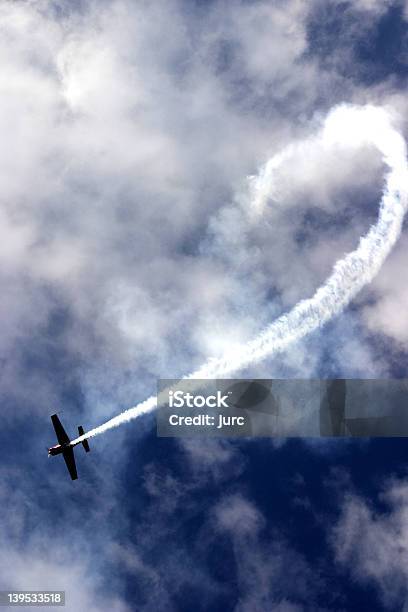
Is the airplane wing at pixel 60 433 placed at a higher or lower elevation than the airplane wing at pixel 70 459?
higher

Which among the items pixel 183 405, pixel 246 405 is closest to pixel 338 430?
pixel 246 405

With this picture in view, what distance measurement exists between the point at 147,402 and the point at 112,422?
18.3 ft

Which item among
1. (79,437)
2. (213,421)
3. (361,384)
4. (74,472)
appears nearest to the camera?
(213,421)

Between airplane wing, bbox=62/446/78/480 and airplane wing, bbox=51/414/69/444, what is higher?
airplane wing, bbox=51/414/69/444

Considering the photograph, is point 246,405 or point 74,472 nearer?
point 246,405

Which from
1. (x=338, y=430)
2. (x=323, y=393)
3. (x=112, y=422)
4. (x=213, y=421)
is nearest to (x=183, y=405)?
(x=213, y=421)

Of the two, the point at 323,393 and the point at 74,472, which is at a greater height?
the point at 323,393

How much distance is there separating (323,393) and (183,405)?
64.6 ft

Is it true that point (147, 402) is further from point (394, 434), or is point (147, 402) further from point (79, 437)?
point (394, 434)

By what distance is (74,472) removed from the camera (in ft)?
294

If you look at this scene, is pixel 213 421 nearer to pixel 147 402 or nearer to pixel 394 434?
pixel 147 402

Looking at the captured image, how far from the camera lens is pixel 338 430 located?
269 feet

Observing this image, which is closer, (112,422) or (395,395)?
(112,422)

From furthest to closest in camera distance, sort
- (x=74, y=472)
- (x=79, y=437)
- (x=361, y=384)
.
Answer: (x=74, y=472) < (x=79, y=437) < (x=361, y=384)
